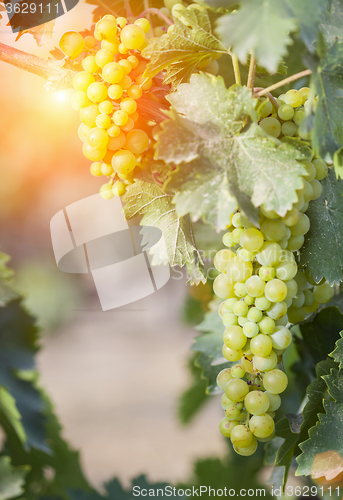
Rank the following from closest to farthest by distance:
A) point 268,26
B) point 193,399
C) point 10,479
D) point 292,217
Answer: point 268,26 → point 292,217 → point 10,479 → point 193,399

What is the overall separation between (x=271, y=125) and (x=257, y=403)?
1.02 ft

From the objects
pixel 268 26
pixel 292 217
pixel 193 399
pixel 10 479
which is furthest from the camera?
pixel 193 399

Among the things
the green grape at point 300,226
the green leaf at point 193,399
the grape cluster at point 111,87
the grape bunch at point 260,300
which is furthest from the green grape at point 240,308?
the green leaf at point 193,399

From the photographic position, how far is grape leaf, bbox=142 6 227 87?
395 millimetres

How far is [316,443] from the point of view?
1.48 ft

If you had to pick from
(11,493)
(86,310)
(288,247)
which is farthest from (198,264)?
(86,310)

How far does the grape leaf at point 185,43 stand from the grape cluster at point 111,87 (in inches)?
1.0

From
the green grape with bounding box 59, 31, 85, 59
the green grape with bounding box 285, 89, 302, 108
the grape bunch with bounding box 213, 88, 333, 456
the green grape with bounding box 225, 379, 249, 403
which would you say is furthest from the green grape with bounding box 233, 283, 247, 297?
the green grape with bounding box 59, 31, 85, 59

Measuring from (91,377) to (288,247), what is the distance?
4.63ft

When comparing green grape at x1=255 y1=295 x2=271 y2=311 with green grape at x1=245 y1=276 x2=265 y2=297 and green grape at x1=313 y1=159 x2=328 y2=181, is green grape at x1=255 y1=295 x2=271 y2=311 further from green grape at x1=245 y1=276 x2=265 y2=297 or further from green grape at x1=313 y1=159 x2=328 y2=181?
green grape at x1=313 y1=159 x2=328 y2=181

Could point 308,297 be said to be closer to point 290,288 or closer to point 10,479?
point 290,288

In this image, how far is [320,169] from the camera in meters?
0.45

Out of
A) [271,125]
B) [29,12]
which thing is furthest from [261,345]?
[29,12]

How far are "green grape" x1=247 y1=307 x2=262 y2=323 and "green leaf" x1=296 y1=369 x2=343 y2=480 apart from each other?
0.40 ft
